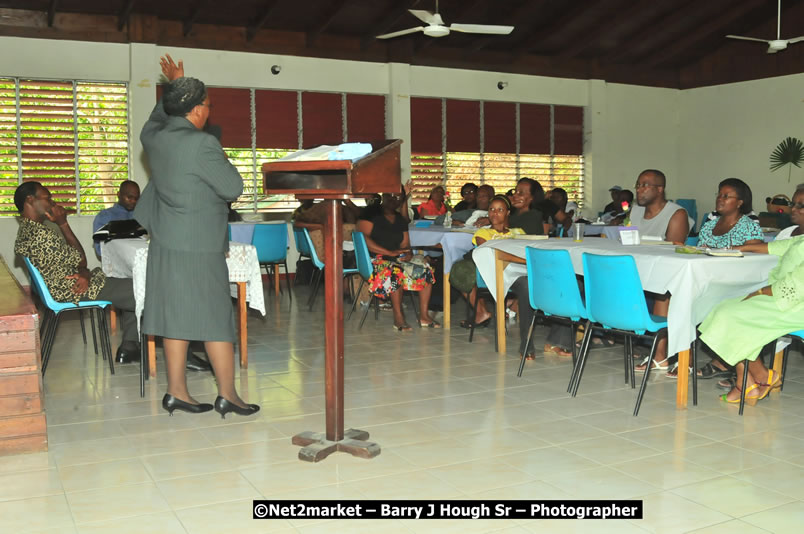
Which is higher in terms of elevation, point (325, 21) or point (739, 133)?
point (325, 21)

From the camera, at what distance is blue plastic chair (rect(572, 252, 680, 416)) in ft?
13.4

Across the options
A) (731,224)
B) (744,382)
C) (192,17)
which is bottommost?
(744,382)

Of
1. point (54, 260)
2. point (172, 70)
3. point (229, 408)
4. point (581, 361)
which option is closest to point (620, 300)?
point (581, 361)

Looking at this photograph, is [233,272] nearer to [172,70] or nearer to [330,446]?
[172,70]

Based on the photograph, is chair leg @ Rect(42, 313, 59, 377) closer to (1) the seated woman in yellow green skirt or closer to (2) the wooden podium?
A: (2) the wooden podium

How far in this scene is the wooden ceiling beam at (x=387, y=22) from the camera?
10.4 metres

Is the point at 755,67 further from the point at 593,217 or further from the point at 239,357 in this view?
the point at 239,357

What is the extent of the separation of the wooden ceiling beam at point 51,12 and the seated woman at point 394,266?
4882 millimetres

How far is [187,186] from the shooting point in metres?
3.66

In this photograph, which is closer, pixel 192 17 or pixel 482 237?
pixel 482 237

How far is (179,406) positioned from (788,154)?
11.5 meters

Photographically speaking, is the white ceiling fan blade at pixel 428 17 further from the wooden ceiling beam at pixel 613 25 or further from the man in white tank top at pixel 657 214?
the wooden ceiling beam at pixel 613 25

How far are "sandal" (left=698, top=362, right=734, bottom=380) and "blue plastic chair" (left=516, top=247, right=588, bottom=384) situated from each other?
81 cm

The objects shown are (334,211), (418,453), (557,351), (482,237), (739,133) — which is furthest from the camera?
(739,133)
